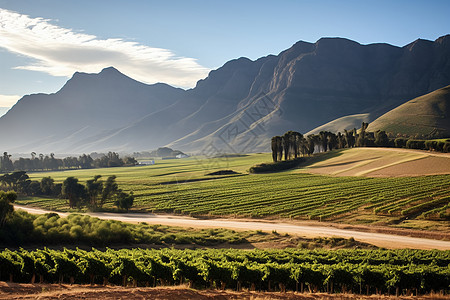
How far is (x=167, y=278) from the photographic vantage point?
80.5ft

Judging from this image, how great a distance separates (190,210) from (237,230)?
69.9 ft

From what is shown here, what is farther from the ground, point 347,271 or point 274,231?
point 347,271

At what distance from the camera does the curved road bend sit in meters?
40.5

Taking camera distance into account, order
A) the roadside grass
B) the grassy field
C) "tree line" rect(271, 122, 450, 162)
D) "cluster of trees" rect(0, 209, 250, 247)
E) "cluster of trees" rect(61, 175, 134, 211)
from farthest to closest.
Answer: "tree line" rect(271, 122, 450, 162), "cluster of trees" rect(61, 175, 134, 211), the grassy field, "cluster of trees" rect(0, 209, 250, 247), the roadside grass

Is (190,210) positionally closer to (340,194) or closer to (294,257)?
(340,194)

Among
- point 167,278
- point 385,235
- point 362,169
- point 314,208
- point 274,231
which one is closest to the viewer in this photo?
point 167,278

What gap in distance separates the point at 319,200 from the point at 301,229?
17877 mm

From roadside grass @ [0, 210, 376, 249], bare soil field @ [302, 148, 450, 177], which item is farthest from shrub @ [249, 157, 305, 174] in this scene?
roadside grass @ [0, 210, 376, 249]

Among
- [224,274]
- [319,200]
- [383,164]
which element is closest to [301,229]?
[319,200]

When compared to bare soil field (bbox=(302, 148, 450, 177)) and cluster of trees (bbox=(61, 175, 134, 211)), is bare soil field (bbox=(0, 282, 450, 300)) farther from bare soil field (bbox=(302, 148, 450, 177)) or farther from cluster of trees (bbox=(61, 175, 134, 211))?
bare soil field (bbox=(302, 148, 450, 177))

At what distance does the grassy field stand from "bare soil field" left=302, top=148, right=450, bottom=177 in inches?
258

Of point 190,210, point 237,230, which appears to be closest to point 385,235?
point 237,230

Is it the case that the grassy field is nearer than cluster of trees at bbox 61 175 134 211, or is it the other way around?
the grassy field

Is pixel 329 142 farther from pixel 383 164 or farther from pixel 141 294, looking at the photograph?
pixel 141 294
